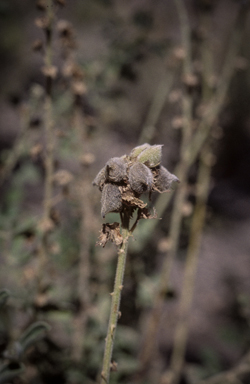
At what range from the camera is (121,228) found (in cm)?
78

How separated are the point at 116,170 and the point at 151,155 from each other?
9 centimetres

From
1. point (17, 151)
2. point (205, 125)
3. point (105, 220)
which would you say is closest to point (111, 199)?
point (105, 220)

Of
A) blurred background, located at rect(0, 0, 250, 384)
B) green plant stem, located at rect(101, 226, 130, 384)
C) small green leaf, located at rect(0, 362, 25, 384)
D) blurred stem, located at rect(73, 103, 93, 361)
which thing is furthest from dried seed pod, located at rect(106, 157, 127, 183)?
blurred stem, located at rect(73, 103, 93, 361)

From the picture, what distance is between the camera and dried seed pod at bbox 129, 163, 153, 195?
2.31ft

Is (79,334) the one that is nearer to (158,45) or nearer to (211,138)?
(211,138)

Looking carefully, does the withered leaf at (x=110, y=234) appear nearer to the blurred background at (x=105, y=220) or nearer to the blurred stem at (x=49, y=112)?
the blurred background at (x=105, y=220)

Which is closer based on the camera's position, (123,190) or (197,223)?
(123,190)

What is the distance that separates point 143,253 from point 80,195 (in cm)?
64

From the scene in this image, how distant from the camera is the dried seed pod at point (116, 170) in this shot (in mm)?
725

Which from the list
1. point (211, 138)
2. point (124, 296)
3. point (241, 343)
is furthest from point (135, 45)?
point (241, 343)

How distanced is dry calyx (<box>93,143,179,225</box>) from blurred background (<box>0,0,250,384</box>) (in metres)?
0.46

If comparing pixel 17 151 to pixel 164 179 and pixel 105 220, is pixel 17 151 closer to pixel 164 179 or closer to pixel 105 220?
pixel 105 220

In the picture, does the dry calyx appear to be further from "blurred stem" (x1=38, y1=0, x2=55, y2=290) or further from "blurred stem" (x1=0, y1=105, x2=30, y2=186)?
"blurred stem" (x1=0, y1=105, x2=30, y2=186)

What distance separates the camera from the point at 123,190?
2.49ft
